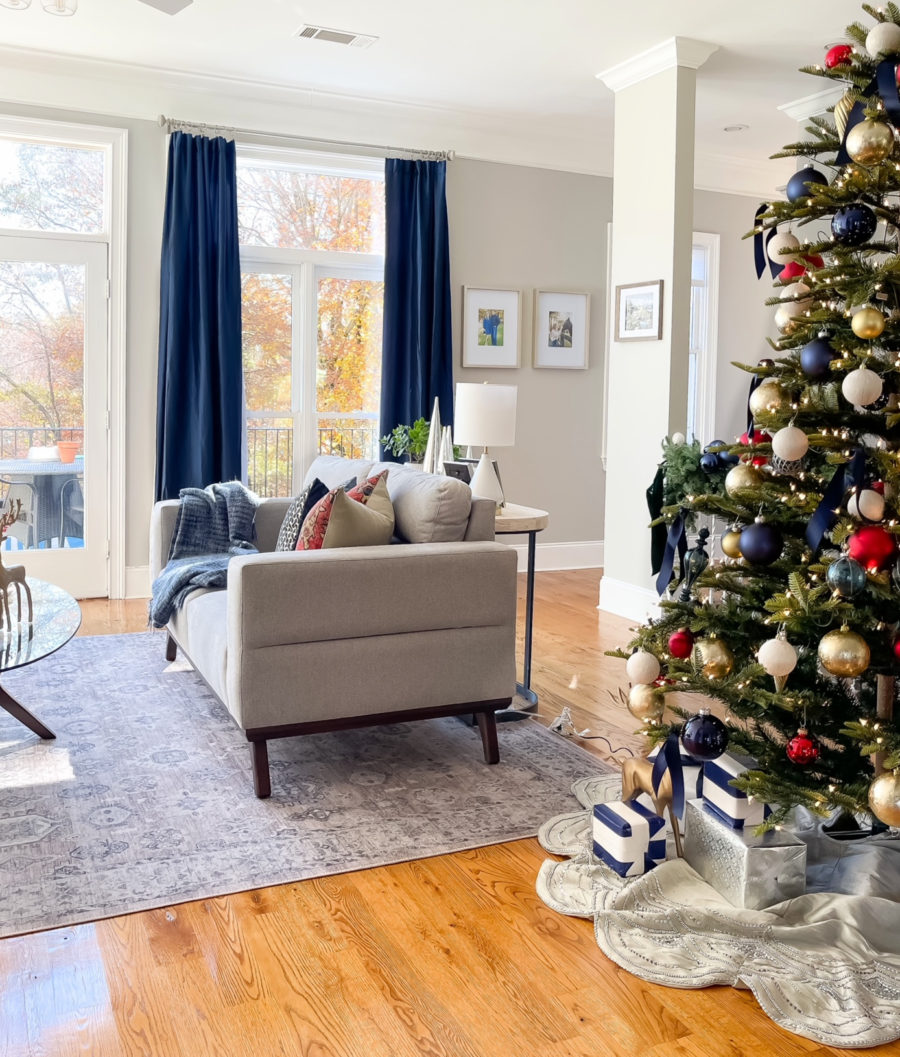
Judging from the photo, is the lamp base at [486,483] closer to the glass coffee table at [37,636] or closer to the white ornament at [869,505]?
the glass coffee table at [37,636]

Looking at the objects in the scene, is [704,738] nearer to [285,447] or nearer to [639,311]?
[639,311]

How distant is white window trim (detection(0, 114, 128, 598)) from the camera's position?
17.4ft

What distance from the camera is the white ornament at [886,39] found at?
2033 mm

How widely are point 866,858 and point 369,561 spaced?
1472 mm

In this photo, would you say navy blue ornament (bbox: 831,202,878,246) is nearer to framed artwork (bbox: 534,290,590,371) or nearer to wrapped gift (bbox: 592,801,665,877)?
wrapped gift (bbox: 592,801,665,877)

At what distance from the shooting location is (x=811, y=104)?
5699 millimetres

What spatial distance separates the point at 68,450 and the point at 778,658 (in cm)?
450

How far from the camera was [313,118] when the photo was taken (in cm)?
588

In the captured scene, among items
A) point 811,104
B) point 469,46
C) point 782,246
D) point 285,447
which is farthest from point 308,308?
point 782,246

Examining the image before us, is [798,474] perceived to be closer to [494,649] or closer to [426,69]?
[494,649]

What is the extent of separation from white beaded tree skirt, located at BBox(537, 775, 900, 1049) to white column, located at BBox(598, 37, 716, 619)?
296cm

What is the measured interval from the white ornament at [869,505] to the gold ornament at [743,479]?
244 mm

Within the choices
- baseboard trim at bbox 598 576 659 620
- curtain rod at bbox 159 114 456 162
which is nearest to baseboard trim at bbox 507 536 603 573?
baseboard trim at bbox 598 576 659 620

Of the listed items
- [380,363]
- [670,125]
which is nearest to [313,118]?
[380,363]
